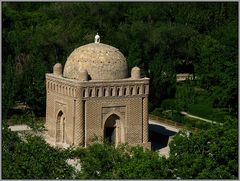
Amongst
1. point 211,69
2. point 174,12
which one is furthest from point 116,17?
point 211,69

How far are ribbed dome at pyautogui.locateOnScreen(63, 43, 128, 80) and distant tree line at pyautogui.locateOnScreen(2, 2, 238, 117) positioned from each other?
10076mm

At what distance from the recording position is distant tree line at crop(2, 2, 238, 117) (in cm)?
4734

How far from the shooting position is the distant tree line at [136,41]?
4734cm

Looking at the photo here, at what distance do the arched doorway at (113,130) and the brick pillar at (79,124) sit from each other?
1395mm

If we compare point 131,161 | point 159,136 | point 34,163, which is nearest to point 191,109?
point 159,136

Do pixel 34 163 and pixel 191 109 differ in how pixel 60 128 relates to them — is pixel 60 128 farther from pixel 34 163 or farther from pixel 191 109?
pixel 191 109

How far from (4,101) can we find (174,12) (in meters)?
30.4

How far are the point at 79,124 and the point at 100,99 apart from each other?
1.48 m

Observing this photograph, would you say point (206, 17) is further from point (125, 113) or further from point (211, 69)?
point (125, 113)

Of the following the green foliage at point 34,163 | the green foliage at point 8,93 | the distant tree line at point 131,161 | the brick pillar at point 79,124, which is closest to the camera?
the green foliage at point 34,163

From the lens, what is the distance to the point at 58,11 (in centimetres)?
7025

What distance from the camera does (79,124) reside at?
33.6 m

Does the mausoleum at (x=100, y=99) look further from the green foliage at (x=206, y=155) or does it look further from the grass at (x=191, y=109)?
the grass at (x=191, y=109)

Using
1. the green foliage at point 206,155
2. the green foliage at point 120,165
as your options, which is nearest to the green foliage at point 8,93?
the green foliage at point 206,155
